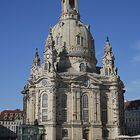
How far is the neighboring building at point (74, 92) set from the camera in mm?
93062

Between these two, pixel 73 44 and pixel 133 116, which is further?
pixel 133 116

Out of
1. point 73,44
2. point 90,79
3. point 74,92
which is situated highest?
point 73,44

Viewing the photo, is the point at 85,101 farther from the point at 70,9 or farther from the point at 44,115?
the point at 70,9

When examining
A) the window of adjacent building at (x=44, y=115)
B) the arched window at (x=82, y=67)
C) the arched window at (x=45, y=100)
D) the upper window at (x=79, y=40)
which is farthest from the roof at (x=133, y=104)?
the window of adjacent building at (x=44, y=115)

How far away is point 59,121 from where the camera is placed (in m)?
93.2

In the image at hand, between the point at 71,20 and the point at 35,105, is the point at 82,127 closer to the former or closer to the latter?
the point at 35,105

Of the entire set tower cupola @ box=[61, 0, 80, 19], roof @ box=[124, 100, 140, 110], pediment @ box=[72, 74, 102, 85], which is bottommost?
roof @ box=[124, 100, 140, 110]

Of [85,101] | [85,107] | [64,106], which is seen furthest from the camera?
[85,101]

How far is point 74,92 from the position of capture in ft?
313

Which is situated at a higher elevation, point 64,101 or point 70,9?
point 70,9

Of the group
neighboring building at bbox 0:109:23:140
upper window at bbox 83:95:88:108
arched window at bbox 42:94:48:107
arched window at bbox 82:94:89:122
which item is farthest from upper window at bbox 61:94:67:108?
neighboring building at bbox 0:109:23:140

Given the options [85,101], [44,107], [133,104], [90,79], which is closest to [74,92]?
[85,101]

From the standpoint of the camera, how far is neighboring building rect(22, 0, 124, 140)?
93.1 meters

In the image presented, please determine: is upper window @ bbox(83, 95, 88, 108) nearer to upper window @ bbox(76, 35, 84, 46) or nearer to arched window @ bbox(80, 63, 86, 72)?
arched window @ bbox(80, 63, 86, 72)
